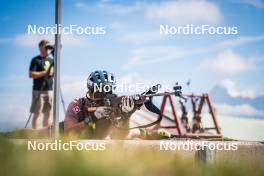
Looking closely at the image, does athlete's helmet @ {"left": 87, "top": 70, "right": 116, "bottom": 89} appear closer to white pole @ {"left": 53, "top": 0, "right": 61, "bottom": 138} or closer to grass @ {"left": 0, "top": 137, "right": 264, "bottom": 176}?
white pole @ {"left": 53, "top": 0, "right": 61, "bottom": 138}

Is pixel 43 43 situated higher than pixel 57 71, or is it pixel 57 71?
pixel 43 43

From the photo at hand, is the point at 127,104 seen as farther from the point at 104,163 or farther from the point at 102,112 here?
the point at 104,163

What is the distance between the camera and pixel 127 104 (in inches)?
213

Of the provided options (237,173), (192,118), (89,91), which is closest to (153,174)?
(237,173)

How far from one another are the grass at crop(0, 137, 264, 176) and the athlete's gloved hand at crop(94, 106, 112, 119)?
9.42 feet

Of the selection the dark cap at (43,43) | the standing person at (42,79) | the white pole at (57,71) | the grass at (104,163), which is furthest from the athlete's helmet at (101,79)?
the grass at (104,163)

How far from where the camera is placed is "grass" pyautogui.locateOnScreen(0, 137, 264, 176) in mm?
1860

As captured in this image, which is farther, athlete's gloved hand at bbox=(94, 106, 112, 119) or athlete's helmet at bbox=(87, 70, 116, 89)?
athlete's helmet at bbox=(87, 70, 116, 89)

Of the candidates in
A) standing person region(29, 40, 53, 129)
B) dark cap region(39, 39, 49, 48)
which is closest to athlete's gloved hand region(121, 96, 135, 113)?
standing person region(29, 40, 53, 129)

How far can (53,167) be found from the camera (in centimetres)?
190

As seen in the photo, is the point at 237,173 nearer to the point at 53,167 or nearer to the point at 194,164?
the point at 194,164

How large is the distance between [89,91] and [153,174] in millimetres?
3620

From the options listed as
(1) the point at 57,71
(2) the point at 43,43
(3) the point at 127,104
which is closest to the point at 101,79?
(3) the point at 127,104

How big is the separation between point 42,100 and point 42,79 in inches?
12.1
